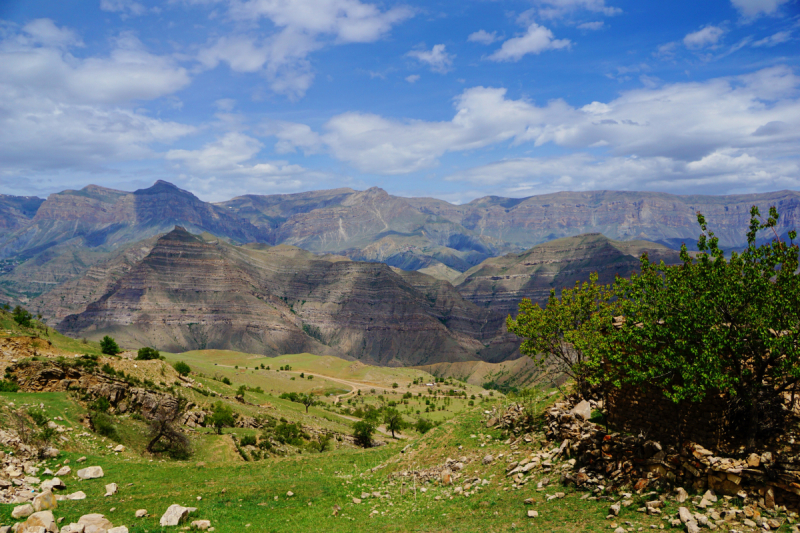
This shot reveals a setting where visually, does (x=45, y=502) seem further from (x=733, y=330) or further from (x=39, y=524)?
(x=733, y=330)

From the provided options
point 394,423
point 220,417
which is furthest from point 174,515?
point 394,423

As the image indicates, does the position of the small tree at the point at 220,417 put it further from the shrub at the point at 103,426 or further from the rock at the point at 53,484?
the rock at the point at 53,484

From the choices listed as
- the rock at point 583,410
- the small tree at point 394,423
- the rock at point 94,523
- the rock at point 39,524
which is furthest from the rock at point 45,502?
the small tree at point 394,423

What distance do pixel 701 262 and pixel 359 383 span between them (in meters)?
157

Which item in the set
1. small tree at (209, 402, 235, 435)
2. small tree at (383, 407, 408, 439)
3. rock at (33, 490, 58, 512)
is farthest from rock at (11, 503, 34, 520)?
small tree at (383, 407, 408, 439)

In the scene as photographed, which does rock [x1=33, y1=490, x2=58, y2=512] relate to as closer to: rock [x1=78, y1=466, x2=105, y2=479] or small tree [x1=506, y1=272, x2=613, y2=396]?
rock [x1=78, y1=466, x2=105, y2=479]

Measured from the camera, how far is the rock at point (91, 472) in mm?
24211

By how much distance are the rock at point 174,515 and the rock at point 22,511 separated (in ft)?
15.8

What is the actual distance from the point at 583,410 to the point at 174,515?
64.5 feet

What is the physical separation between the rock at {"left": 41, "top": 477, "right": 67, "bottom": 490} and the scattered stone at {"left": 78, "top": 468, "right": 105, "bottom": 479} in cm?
182

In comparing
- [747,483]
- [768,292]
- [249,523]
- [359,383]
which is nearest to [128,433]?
[249,523]

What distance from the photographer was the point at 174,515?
18.9 meters

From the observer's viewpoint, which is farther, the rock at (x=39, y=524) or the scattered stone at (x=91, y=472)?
the scattered stone at (x=91, y=472)

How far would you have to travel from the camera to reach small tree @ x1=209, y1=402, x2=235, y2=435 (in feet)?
148
